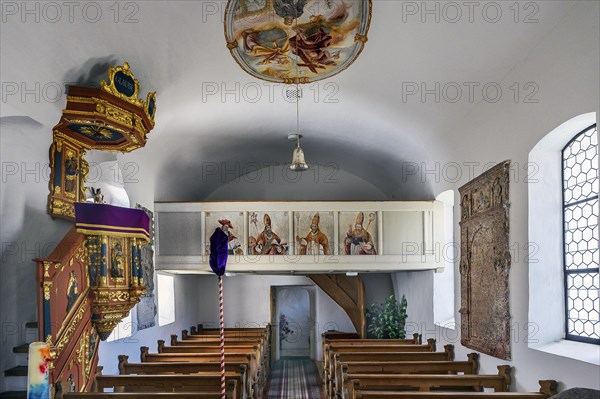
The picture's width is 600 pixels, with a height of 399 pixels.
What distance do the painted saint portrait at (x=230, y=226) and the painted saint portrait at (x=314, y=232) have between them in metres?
1.09

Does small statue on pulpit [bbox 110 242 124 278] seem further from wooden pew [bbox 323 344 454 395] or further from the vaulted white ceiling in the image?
wooden pew [bbox 323 344 454 395]

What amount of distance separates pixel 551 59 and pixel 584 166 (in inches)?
48.4

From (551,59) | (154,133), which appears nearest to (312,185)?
(154,133)

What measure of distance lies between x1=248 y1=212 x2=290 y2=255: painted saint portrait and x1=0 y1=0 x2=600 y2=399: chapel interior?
0.03 metres

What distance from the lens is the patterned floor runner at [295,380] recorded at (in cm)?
1248

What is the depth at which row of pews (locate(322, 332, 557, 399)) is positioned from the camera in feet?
20.4

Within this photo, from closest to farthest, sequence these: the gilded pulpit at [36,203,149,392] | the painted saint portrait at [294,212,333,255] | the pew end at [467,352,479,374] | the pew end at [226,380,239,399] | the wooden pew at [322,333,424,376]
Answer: the gilded pulpit at [36,203,149,392]
the pew end at [226,380,239,399]
the pew end at [467,352,479,374]
the wooden pew at [322,333,424,376]
the painted saint portrait at [294,212,333,255]

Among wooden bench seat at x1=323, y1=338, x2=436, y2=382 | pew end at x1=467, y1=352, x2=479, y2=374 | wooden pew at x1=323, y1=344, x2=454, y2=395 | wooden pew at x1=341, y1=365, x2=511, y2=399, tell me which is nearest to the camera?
wooden pew at x1=341, y1=365, x2=511, y2=399

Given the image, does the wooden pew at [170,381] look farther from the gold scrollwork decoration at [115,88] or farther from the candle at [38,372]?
the candle at [38,372]

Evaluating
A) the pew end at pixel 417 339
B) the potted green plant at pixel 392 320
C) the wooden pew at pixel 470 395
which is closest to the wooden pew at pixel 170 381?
the wooden pew at pixel 470 395

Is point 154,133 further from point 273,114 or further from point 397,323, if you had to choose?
point 397,323

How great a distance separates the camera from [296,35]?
750cm

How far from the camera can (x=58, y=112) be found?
7.07 m

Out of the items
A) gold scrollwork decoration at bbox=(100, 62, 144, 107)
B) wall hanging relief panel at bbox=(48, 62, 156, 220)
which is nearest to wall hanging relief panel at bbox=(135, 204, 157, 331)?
wall hanging relief panel at bbox=(48, 62, 156, 220)
